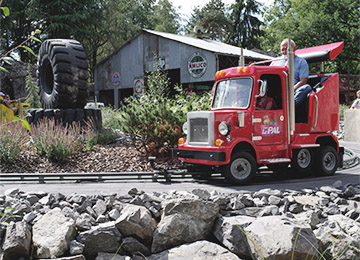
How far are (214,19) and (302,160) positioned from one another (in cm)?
4429

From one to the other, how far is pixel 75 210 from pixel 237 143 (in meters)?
3.40

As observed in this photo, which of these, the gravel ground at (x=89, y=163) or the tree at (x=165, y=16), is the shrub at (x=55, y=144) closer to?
the gravel ground at (x=89, y=163)

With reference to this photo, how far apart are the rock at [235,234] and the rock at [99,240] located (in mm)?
1247

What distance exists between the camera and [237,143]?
725 centimetres

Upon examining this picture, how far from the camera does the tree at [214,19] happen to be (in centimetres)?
4972

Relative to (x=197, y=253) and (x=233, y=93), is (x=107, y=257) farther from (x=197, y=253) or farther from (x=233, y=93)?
(x=233, y=93)

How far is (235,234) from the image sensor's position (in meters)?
4.48

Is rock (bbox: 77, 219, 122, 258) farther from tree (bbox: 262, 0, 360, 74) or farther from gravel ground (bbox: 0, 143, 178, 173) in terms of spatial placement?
tree (bbox: 262, 0, 360, 74)

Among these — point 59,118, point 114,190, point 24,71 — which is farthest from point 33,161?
point 24,71

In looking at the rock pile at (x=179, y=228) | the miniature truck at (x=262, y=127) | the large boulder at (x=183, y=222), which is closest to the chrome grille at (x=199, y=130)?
the miniature truck at (x=262, y=127)

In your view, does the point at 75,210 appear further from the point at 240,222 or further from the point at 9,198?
the point at 240,222

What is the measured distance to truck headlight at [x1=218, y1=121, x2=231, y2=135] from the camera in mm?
7105

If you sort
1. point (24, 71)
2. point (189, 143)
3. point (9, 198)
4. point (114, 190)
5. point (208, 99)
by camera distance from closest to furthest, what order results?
point (9, 198), point (114, 190), point (189, 143), point (208, 99), point (24, 71)

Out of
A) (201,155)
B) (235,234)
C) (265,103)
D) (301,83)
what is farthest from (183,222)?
(301,83)
